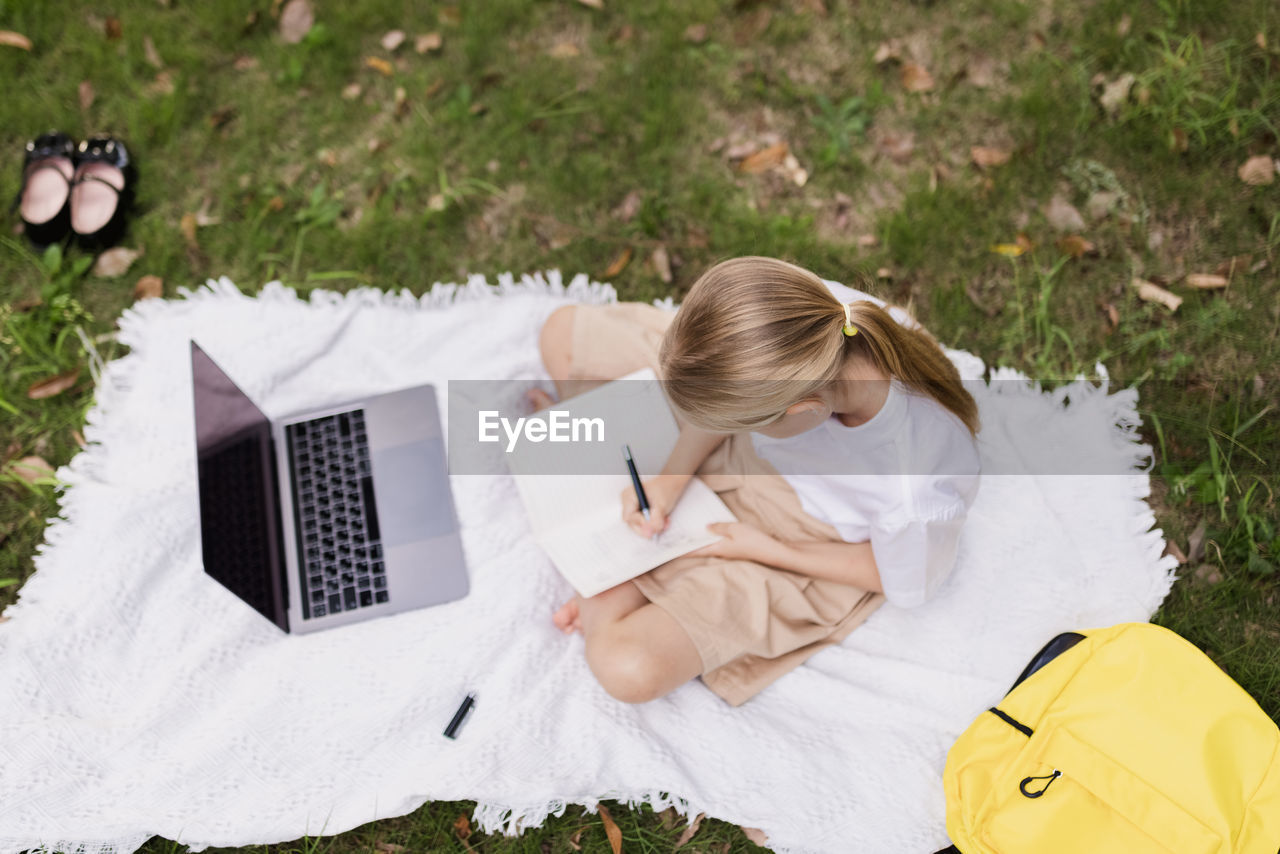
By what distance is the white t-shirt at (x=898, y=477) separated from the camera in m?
2.10

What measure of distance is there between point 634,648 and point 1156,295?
239 centimetres

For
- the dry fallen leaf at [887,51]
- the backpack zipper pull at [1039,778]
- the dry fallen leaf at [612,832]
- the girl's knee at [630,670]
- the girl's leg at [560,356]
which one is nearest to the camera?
the backpack zipper pull at [1039,778]

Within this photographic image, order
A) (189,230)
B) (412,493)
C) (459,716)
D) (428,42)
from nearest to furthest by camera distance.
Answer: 1. (459,716)
2. (412,493)
3. (189,230)
4. (428,42)

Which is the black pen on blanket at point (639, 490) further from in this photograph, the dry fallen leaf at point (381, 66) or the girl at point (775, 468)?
the dry fallen leaf at point (381, 66)

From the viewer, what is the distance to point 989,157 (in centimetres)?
332

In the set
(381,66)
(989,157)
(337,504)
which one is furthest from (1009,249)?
(381,66)

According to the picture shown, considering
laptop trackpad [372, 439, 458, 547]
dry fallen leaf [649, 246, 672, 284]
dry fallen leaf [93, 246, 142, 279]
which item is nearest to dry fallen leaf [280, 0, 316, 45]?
dry fallen leaf [93, 246, 142, 279]

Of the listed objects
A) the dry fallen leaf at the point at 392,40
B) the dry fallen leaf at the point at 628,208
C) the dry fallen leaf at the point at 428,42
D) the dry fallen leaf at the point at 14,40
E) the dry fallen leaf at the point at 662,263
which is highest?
the dry fallen leaf at the point at 428,42

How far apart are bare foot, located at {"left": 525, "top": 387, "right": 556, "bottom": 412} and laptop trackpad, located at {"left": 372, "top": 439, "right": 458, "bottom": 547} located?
1.23 feet

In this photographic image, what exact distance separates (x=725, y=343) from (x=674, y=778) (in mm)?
1335

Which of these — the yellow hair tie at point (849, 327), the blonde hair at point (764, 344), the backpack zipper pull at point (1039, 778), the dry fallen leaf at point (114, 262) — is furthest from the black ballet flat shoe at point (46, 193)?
the backpack zipper pull at point (1039, 778)

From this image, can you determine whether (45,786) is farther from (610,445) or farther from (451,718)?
(610,445)

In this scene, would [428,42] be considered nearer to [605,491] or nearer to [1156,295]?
[605,491]

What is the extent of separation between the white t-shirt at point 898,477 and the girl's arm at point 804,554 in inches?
2.9
